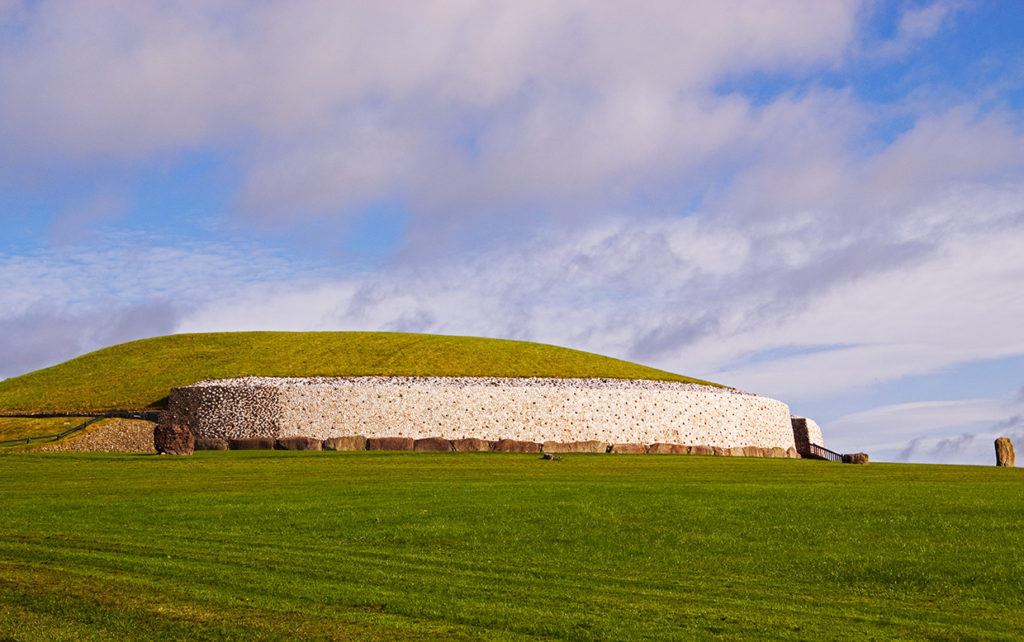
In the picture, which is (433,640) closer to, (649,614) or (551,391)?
(649,614)

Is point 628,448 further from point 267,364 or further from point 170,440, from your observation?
point 267,364

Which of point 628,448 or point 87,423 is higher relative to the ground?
point 87,423

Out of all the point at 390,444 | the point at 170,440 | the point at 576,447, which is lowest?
the point at 576,447

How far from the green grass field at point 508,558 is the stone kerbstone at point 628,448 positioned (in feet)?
52.1

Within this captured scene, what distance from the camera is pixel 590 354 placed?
Answer: 59.2 meters

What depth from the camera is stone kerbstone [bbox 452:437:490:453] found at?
4094cm

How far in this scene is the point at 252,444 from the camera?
42000 millimetres

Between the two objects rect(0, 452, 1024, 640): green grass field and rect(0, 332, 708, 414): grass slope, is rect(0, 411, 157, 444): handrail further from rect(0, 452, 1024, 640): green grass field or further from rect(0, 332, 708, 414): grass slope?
rect(0, 452, 1024, 640): green grass field

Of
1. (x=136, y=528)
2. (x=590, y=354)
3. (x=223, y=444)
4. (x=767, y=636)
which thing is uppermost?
(x=590, y=354)

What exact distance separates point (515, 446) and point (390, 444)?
5.65 meters

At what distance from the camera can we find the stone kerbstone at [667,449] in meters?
43.8

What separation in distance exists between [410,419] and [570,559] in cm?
2784

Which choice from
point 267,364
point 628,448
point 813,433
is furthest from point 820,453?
A: point 267,364

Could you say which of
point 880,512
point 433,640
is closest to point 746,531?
point 880,512
